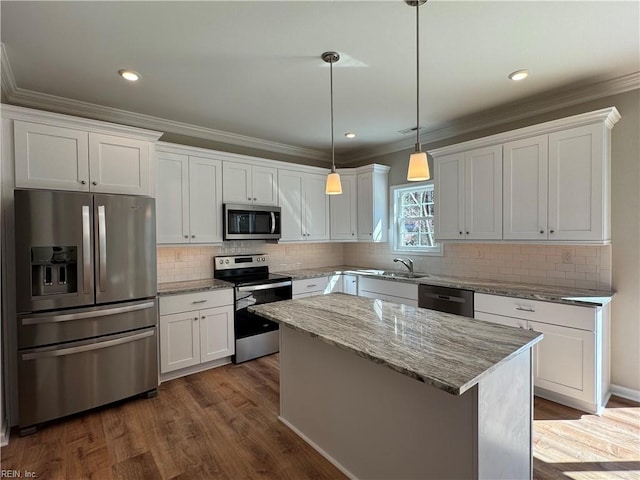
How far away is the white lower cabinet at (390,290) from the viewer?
363 centimetres

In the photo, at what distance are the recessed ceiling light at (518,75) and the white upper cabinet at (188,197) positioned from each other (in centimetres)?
299

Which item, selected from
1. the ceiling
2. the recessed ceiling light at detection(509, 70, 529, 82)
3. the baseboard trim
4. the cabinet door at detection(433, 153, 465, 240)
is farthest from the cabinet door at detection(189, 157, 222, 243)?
the baseboard trim

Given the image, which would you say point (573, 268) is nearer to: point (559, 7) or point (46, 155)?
point (559, 7)

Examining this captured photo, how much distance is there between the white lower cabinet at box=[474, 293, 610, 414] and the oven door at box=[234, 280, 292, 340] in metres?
2.36

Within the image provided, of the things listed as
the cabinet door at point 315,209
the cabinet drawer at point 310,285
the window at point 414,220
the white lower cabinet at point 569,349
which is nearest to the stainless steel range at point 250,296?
the cabinet drawer at point 310,285

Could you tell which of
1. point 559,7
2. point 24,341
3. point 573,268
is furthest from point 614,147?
point 24,341

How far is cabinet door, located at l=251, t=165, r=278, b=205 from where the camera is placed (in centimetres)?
403

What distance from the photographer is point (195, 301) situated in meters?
3.28

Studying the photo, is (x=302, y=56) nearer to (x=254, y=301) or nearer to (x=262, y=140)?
(x=262, y=140)

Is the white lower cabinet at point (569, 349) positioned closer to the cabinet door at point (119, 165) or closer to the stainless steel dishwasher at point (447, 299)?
the stainless steel dishwasher at point (447, 299)

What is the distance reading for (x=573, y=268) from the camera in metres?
3.00

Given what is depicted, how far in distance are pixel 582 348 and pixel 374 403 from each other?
188 centimetres

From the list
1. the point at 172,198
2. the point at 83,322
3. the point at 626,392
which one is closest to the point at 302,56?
the point at 172,198

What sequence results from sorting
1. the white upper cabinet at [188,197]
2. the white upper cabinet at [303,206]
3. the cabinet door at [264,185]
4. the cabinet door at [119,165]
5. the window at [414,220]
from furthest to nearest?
the white upper cabinet at [303,206]
the window at [414,220]
the cabinet door at [264,185]
the white upper cabinet at [188,197]
the cabinet door at [119,165]
